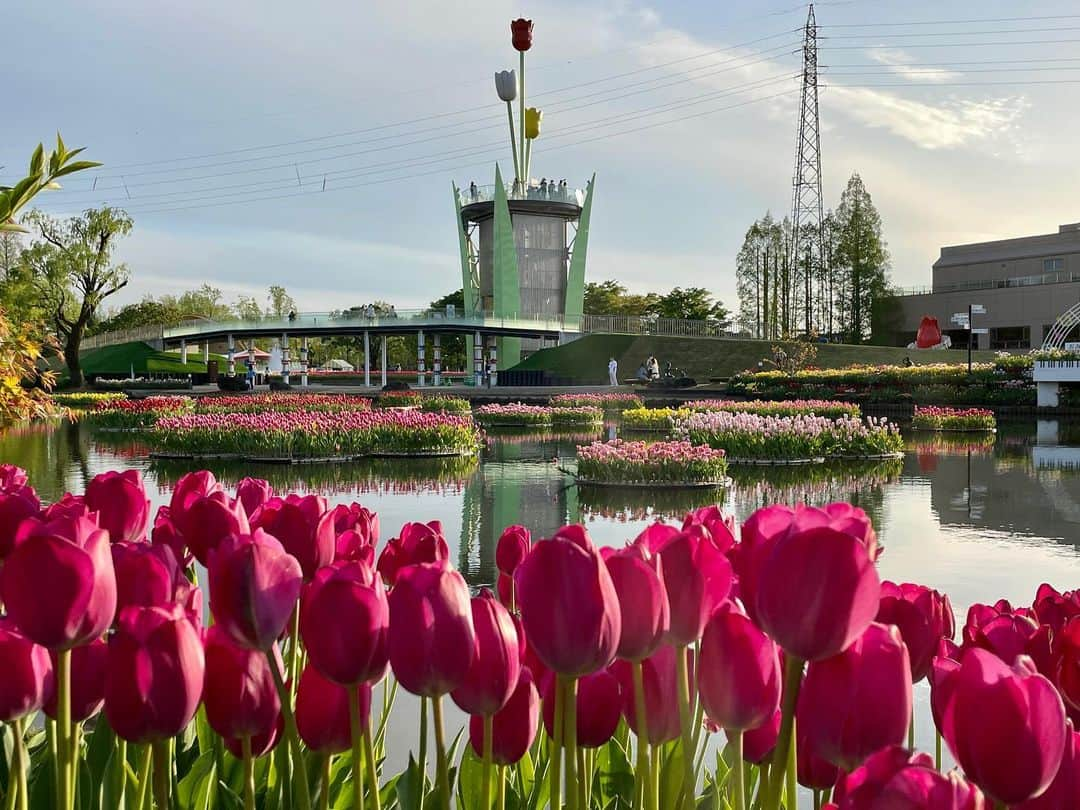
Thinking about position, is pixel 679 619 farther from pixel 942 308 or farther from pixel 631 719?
pixel 942 308

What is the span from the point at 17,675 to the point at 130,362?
207ft

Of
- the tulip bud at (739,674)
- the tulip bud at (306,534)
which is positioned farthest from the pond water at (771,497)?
the tulip bud at (739,674)

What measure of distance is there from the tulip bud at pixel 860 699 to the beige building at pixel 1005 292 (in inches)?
2636

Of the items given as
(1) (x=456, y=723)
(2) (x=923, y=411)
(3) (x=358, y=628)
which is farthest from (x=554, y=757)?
(2) (x=923, y=411)

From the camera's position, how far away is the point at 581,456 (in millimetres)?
12812

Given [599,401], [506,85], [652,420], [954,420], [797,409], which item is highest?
[506,85]

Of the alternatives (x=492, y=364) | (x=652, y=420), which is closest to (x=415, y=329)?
(x=492, y=364)

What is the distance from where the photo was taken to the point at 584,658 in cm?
91

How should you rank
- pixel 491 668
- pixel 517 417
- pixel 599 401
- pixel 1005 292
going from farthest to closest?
pixel 1005 292, pixel 599 401, pixel 517 417, pixel 491 668

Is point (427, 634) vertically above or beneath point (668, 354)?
beneath

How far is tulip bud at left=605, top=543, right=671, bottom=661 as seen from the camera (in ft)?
3.12

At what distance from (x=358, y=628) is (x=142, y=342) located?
65.0m

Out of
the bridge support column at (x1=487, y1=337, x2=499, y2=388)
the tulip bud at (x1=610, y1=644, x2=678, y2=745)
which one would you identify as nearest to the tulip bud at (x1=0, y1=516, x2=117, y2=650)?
the tulip bud at (x1=610, y1=644, x2=678, y2=745)

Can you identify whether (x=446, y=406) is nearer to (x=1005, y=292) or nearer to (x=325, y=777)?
(x=325, y=777)
